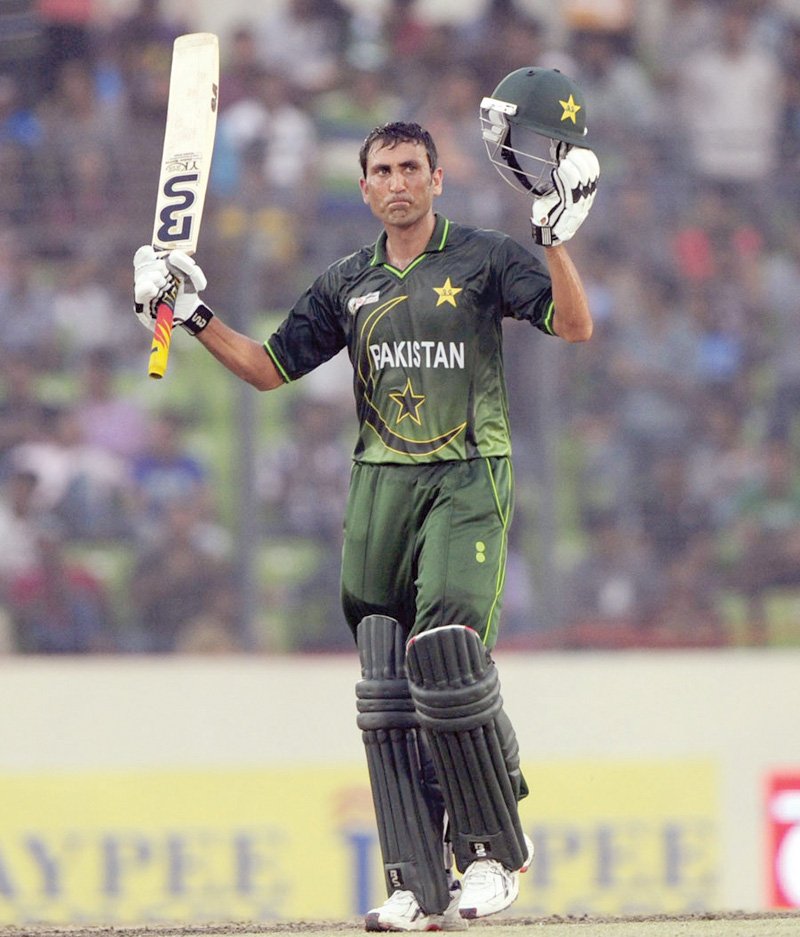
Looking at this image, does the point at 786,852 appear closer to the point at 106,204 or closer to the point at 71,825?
the point at 71,825

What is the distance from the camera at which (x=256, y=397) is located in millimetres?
8555

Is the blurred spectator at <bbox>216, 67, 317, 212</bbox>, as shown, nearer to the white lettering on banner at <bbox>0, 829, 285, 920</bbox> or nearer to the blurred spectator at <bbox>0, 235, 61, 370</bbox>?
the blurred spectator at <bbox>0, 235, 61, 370</bbox>

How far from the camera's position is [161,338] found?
4.78m

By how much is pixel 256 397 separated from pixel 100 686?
1537 mm

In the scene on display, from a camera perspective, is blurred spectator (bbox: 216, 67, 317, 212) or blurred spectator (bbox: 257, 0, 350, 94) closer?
blurred spectator (bbox: 216, 67, 317, 212)

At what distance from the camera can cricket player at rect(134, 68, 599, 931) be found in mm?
4688

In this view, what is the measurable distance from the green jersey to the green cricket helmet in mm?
276

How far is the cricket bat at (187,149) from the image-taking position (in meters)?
5.07

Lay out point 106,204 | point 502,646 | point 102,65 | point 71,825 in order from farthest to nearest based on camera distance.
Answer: point 102,65, point 106,204, point 502,646, point 71,825

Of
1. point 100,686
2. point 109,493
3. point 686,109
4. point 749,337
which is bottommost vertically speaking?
point 100,686

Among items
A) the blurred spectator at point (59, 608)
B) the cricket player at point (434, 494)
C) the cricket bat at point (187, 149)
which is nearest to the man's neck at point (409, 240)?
the cricket player at point (434, 494)

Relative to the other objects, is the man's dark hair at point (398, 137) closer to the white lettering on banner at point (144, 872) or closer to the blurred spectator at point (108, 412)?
the white lettering on banner at point (144, 872)

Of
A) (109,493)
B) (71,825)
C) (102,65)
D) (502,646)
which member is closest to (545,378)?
(502,646)

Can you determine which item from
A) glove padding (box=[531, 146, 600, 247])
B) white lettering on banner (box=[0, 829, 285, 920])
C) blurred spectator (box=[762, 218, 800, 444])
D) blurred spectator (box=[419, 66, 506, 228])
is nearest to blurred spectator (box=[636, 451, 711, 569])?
blurred spectator (box=[762, 218, 800, 444])
